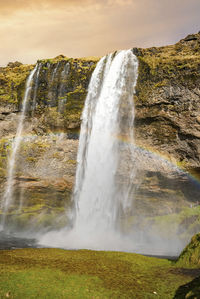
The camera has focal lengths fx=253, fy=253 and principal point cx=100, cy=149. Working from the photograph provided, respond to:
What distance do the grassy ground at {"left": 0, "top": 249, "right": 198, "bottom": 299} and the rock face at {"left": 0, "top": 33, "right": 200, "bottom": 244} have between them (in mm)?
14455

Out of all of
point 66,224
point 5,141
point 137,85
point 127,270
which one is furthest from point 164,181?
point 5,141

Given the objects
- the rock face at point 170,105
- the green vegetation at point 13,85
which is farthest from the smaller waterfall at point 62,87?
the rock face at point 170,105

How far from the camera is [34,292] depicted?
777cm

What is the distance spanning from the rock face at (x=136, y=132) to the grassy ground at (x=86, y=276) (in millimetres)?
14455

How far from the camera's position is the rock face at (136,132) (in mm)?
24422

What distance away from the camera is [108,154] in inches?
1051

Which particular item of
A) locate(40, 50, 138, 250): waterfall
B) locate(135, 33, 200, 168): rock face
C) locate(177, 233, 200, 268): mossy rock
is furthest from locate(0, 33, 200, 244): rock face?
locate(177, 233, 200, 268): mossy rock

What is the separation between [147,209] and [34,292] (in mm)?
21720

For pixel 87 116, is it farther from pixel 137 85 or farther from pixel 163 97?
pixel 163 97

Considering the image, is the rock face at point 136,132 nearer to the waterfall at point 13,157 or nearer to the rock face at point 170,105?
the rock face at point 170,105

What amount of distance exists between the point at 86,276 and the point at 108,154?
18.0m

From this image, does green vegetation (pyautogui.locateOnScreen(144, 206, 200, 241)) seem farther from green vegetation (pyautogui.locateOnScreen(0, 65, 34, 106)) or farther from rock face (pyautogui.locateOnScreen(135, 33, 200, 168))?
green vegetation (pyautogui.locateOnScreen(0, 65, 34, 106))

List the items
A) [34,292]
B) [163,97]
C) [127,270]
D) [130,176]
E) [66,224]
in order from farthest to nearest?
[66,224], [130,176], [163,97], [127,270], [34,292]

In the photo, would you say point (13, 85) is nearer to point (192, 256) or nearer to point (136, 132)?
point (136, 132)
